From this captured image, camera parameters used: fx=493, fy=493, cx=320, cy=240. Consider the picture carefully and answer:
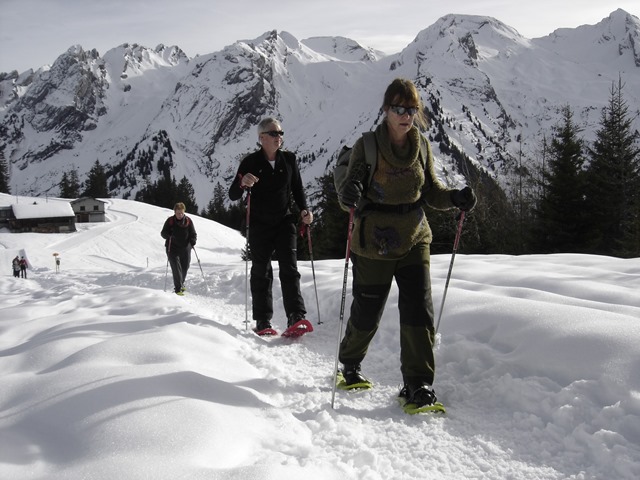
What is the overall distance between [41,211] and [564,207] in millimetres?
70264

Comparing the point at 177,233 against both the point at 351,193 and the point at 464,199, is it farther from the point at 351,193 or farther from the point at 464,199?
the point at 464,199

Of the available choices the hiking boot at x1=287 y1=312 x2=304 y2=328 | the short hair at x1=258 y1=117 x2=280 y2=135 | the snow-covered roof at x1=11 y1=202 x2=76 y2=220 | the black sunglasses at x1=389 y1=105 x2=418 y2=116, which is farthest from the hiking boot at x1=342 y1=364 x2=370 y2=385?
the snow-covered roof at x1=11 y1=202 x2=76 y2=220

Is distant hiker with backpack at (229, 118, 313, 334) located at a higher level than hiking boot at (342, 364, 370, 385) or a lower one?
higher

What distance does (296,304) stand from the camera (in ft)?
20.1

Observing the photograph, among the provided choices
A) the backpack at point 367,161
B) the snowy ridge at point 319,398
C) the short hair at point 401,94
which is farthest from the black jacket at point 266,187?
the short hair at point 401,94

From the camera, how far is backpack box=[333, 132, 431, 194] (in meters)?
3.91

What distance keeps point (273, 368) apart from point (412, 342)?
4.71ft

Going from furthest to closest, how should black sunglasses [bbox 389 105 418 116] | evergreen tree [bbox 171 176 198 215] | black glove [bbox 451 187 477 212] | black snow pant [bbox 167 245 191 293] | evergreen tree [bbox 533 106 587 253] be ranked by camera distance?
evergreen tree [bbox 171 176 198 215], evergreen tree [bbox 533 106 587 253], black snow pant [bbox 167 245 191 293], black glove [bbox 451 187 477 212], black sunglasses [bbox 389 105 418 116]

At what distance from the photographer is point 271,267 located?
618cm

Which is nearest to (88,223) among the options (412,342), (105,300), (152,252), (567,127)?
(152,252)

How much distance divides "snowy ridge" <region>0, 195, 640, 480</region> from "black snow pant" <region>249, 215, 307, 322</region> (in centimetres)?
47

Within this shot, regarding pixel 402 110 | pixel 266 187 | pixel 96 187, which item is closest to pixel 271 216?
pixel 266 187

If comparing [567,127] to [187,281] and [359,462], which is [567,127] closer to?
[187,281]

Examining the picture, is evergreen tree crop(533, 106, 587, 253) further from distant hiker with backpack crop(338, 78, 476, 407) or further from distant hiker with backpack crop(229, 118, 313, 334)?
distant hiker with backpack crop(338, 78, 476, 407)
